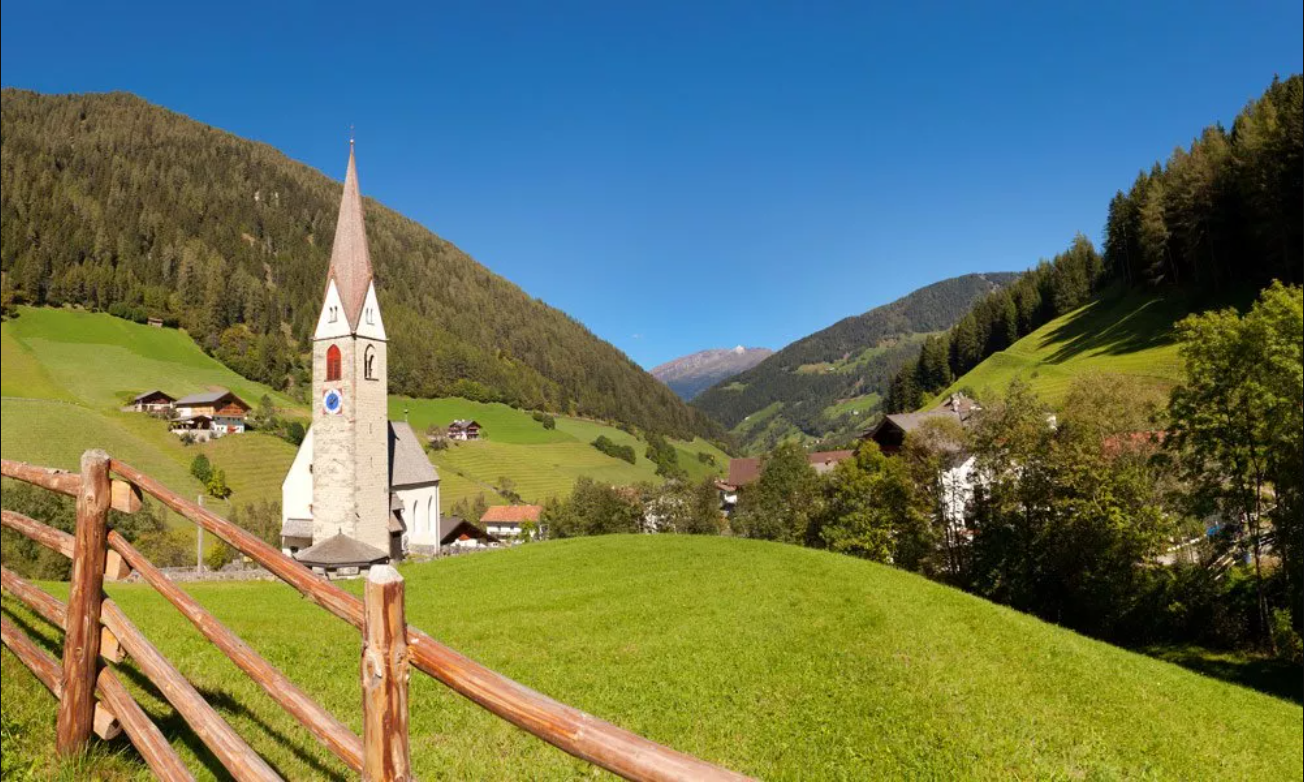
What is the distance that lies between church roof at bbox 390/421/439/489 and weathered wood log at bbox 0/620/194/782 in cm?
4361

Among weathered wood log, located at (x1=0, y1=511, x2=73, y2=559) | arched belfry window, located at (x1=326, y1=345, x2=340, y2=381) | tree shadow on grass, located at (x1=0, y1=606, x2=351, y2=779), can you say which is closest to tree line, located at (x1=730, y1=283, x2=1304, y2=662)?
tree shadow on grass, located at (x1=0, y1=606, x2=351, y2=779)

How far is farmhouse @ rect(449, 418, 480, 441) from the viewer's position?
110750mm

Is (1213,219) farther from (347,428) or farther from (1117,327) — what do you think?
(347,428)

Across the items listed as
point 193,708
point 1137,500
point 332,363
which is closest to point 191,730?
point 193,708

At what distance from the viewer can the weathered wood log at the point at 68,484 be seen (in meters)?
4.77

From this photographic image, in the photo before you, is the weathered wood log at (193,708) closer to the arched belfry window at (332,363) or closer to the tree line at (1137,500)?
the tree line at (1137,500)

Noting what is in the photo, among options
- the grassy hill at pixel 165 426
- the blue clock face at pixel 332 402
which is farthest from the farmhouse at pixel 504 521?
the blue clock face at pixel 332 402

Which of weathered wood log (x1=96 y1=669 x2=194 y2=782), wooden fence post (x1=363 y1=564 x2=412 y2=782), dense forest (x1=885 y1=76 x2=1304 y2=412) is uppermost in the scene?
dense forest (x1=885 y1=76 x2=1304 y2=412)

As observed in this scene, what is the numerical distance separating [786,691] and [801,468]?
6083 centimetres

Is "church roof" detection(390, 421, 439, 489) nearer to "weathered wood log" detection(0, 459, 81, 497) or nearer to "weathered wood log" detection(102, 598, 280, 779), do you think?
"weathered wood log" detection(0, 459, 81, 497)

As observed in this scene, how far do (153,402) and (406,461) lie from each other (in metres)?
20.9

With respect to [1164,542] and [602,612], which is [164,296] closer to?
[602,612]

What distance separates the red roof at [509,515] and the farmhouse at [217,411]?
3129 cm

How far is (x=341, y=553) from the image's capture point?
3541cm
